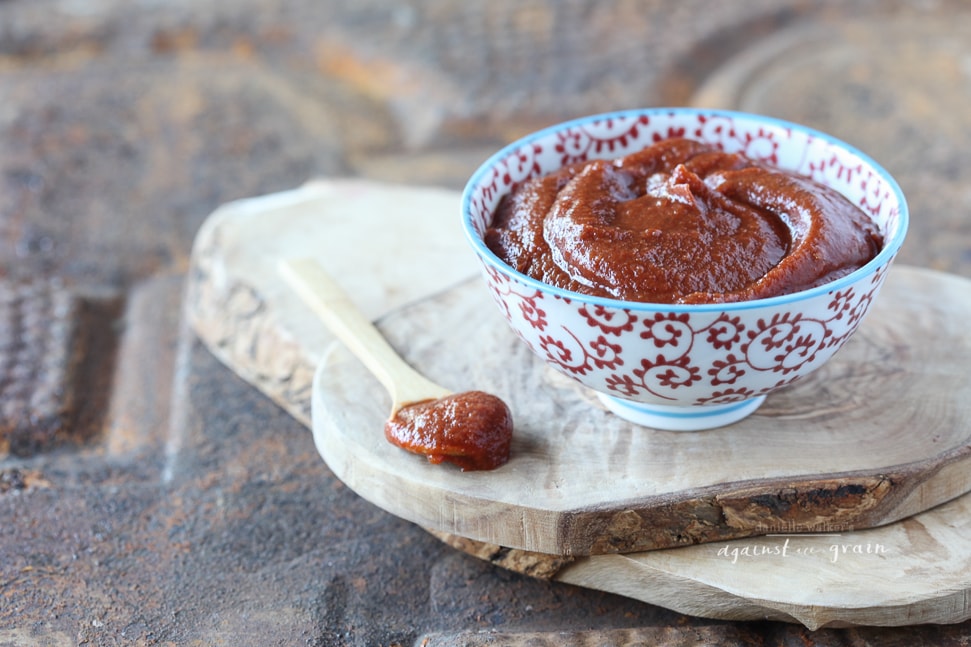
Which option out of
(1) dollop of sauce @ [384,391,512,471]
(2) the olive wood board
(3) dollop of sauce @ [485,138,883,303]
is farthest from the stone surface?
(3) dollop of sauce @ [485,138,883,303]

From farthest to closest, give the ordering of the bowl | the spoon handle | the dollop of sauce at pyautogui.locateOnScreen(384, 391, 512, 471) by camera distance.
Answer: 1. the spoon handle
2. the dollop of sauce at pyautogui.locateOnScreen(384, 391, 512, 471)
3. the bowl

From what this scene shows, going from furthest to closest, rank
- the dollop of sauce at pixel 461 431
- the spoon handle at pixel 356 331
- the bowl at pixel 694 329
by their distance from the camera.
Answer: the spoon handle at pixel 356 331, the dollop of sauce at pixel 461 431, the bowl at pixel 694 329

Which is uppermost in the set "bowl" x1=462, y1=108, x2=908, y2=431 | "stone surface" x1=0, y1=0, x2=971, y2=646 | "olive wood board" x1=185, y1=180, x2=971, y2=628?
"bowl" x1=462, y1=108, x2=908, y2=431

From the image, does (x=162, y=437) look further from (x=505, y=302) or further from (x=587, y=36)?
(x=587, y=36)

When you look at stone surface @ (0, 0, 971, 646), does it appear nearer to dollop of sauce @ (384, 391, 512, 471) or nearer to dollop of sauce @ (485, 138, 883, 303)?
dollop of sauce @ (384, 391, 512, 471)

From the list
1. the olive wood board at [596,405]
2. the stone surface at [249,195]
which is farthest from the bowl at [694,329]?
the stone surface at [249,195]

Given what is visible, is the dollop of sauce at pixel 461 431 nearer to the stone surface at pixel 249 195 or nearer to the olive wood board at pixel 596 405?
the olive wood board at pixel 596 405

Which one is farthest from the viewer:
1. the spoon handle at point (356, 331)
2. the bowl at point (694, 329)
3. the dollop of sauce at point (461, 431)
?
the spoon handle at point (356, 331)

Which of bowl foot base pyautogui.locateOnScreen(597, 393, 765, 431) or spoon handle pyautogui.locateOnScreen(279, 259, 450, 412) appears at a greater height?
bowl foot base pyautogui.locateOnScreen(597, 393, 765, 431)
